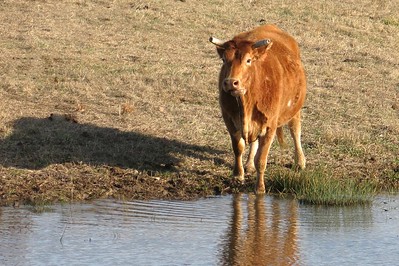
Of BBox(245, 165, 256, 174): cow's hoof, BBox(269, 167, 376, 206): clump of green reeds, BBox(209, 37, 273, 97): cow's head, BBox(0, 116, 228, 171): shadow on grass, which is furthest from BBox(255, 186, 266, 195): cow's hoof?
BBox(0, 116, 228, 171): shadow on grass

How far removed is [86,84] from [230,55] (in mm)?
5595

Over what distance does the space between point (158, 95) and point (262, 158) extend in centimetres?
474

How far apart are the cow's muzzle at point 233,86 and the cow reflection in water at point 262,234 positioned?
3.78 feet

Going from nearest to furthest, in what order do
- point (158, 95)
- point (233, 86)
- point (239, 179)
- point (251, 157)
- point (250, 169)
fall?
point (233, 86) < point (239, 179) < point (250, 169) < point (251, 157) < point (158, 95)

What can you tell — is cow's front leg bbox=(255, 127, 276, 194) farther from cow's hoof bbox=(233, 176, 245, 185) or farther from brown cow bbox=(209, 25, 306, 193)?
cow's hoof bbox=(233, 176, 245, 185)

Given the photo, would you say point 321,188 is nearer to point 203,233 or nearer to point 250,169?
point 250,169

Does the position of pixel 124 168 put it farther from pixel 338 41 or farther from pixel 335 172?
pixel 338 41

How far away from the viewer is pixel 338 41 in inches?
870

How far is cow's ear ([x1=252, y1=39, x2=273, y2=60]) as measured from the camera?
454 inches

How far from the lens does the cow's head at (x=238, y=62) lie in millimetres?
11180

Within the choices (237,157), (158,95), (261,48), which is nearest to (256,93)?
(261,48)

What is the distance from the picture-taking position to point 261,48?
11.7m

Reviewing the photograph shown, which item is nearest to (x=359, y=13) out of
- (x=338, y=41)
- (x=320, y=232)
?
(x=338, y=41)

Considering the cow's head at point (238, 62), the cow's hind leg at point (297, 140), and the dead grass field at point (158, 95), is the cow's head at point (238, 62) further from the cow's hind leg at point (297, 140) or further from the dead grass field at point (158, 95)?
the cow's hind leg at point (297, 140)
